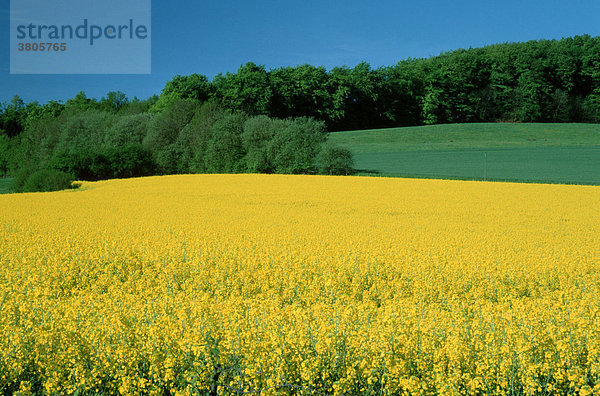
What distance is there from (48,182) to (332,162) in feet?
63.8

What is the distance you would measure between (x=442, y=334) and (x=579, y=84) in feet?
344

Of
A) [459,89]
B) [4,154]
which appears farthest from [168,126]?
[459,89]

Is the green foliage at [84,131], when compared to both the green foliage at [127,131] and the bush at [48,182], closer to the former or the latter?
the green foliage at [127,131]

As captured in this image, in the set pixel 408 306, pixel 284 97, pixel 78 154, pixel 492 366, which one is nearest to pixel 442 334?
pixel 492 366

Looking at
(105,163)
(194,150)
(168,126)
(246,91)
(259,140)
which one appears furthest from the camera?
(246,91)

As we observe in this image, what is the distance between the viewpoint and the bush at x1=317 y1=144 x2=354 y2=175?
1465 inches

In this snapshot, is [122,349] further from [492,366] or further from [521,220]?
[521,220]

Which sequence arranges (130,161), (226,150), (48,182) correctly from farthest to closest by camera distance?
1. (226,150)
2. (130,161)
3. (48,182)

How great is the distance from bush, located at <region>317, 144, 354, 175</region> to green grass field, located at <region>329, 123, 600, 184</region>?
289cm

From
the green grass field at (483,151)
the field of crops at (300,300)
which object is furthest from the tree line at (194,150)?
the field of crops at (300,300)

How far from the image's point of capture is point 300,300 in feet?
24.6

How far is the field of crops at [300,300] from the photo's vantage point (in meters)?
4.62

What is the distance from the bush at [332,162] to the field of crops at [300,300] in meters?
19.6

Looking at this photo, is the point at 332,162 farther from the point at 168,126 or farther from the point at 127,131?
the point at 127,131
